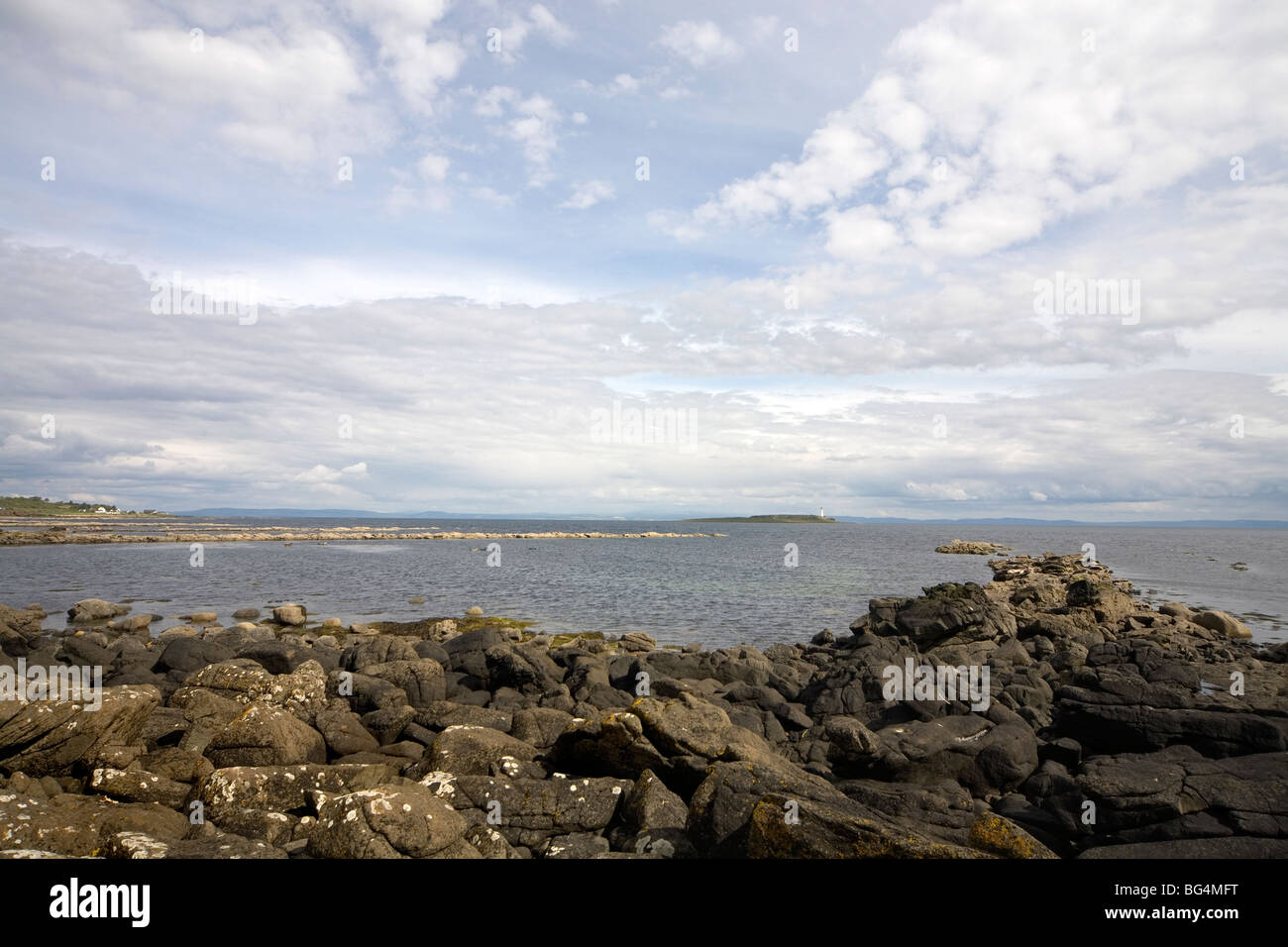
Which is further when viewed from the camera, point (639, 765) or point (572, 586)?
point (572, 586)

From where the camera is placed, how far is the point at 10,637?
27.6 metres

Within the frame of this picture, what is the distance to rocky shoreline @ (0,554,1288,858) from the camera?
27.5ft

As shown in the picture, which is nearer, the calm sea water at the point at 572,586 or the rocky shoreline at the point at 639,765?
the rocky shoreline at the point at 639,765

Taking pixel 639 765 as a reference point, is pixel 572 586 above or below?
below

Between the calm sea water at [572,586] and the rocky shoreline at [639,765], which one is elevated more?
the rocky shoreline at [639,765]

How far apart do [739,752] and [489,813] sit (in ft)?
12.5

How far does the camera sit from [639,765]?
11.0m

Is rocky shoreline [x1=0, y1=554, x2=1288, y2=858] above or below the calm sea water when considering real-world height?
above

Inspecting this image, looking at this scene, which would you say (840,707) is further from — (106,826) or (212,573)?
(212,573)

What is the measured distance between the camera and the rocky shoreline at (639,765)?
838 centimetres

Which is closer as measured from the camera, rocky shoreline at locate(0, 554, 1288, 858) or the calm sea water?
rocky shoreline at locate(0, 554, 1288, 858)
